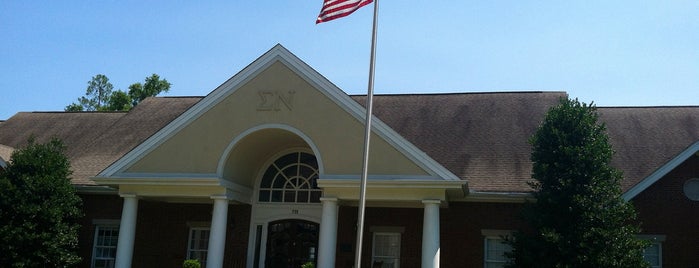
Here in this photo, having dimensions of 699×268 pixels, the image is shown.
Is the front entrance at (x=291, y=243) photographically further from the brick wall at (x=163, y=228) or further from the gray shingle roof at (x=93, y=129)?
the gray shingle roof at (x=93, y=129)

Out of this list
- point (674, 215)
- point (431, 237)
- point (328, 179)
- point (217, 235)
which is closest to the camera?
point (431, 237)

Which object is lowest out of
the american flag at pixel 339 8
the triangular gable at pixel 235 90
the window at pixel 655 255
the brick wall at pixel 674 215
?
the window at pixel 655 255

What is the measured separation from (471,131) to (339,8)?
901cm

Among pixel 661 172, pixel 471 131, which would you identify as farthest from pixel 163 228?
pixel 661 172

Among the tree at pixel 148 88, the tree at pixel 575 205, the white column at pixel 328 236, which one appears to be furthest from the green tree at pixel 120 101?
the tree at pixel 575 205

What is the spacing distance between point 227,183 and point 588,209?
9186 mm

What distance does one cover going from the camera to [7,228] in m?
19.0

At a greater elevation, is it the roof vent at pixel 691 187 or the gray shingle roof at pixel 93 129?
the gray shingle roof at pixel 93 129

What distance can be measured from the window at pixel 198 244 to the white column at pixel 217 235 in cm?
326

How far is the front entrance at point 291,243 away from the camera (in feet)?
68.1

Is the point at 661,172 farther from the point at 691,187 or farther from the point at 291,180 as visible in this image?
the point at 291,180

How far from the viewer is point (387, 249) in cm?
2055

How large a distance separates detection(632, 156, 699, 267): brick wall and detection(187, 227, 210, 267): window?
12476 millimetres

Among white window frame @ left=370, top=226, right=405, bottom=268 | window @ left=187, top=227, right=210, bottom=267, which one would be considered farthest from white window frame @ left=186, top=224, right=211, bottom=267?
white window frame @ left=370, top=226, right=405, bottom=268
